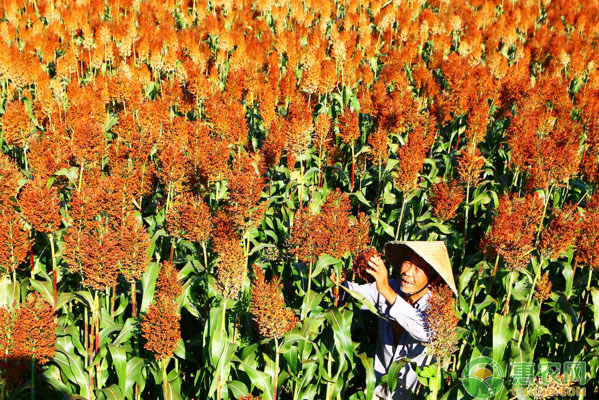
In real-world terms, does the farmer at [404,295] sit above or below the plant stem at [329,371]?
above

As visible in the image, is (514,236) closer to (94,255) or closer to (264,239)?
(264,239)

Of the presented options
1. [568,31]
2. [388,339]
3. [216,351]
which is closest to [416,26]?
[568,31]

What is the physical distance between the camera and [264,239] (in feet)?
18.3

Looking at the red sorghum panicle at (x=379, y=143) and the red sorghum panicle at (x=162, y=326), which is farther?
the red sorghum panicle at (x=379, y=143)

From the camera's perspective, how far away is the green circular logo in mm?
4367

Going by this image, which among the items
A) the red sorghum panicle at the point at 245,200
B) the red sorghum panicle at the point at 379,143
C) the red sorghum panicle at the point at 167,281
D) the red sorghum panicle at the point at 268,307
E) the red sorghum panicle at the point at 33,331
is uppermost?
the red sorghum panicle at the point at 379,143

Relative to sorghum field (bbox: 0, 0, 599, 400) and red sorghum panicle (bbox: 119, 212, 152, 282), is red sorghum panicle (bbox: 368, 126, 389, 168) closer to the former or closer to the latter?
sorghum field (bbox: 0, 0, 599, 400)

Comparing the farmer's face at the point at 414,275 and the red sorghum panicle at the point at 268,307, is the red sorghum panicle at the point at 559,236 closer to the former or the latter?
the farmer's face at the point at 414,275

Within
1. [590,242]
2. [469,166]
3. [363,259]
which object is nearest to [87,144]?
[363,259]

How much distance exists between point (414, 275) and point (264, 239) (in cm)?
167

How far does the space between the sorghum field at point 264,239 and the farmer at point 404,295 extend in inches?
8.1

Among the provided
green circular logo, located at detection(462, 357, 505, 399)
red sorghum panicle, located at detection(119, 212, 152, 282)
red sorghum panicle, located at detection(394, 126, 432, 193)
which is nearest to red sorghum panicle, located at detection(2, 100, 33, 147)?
red sorghum panicle, located at detection(119, 212, 152, 282)

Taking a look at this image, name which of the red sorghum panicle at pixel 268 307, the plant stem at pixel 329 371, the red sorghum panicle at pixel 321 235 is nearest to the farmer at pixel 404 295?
the red sorghum panicle at pixel 321 235

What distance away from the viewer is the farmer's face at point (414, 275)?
4.53 metres
